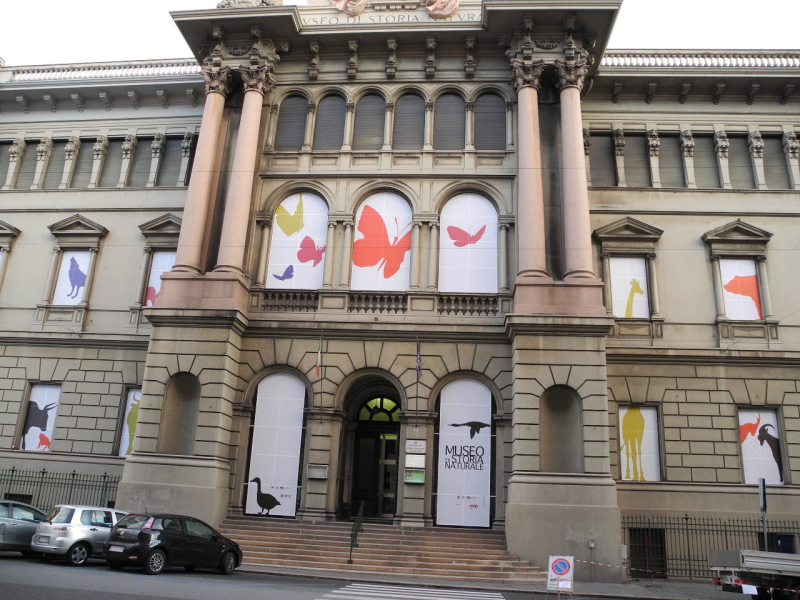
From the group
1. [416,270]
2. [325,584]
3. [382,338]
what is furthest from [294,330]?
[325,584]

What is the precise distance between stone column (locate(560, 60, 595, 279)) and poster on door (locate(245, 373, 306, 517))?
1005cm

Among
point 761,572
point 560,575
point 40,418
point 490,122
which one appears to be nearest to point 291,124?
point 490,122

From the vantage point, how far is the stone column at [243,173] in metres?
23.9

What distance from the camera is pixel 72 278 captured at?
2817 cm

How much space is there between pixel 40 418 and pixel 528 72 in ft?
73.6

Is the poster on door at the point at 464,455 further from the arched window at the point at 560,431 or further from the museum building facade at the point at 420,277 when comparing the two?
the arched window at the point at 560,431

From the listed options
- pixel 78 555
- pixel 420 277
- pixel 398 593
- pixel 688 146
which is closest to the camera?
pixel 398 593

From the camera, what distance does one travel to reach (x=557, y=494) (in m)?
20.2

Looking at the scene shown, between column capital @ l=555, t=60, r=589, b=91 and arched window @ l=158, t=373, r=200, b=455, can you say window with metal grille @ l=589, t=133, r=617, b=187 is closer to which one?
column capital @ l=555, t=60, r=589, b=91

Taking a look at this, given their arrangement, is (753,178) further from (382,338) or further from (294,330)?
(294,330)

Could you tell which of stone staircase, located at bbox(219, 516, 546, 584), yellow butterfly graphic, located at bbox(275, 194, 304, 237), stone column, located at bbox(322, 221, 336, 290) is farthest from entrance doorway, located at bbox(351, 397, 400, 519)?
yellow butterfly graphic, located at bbox(275, 194, 304, 237)

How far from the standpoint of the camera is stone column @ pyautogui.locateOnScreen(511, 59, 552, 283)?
74.4 ft

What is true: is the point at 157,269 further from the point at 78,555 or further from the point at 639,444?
the point at 639,444

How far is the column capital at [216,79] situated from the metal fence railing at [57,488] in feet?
47.6
